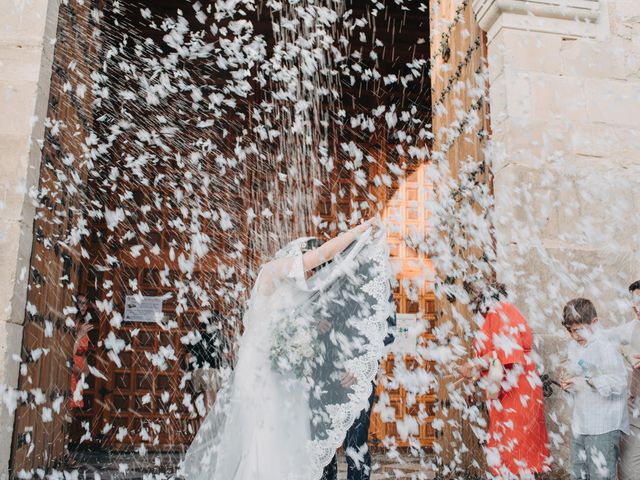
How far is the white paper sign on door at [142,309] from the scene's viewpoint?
6.77 metres

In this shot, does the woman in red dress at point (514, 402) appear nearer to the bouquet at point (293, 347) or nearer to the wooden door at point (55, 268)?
the bouquet at point (293, 347)

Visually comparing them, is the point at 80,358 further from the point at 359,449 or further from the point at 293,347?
the point at 359,449

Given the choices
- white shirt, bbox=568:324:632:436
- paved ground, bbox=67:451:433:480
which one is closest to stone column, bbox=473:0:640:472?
white shirt, bbox=568:324:632:436

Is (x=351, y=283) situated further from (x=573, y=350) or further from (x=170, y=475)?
(x=170, y=475)

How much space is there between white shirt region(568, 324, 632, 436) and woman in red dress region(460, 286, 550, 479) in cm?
20

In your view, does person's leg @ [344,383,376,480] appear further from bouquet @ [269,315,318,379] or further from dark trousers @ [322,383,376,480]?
bouquet @ [269,315,318,379]

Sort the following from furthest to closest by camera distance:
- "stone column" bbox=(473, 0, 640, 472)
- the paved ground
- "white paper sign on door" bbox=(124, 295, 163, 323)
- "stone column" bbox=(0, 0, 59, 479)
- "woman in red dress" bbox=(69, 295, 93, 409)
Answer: "white paper sign on door" bbox=(124, 295, 163, 323) → "woman in red dress" bbox=(69, 295, 93, 409) → the paved ground → "stone column" bbox=(473, 0, 640, 472) → "stone column" bbox=(0, 0, 59, 479)

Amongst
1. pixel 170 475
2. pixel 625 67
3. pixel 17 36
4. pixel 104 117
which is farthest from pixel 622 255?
pixel 104 117

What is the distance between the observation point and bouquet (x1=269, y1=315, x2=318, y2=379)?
10.7 feet

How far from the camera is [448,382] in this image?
171 inches

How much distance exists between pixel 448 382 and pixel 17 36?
355 cm

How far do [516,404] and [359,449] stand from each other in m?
0.89

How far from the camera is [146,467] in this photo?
5.30m

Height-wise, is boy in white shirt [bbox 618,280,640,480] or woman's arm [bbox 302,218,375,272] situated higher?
woman's arm [bbox 302,218,375,272]
